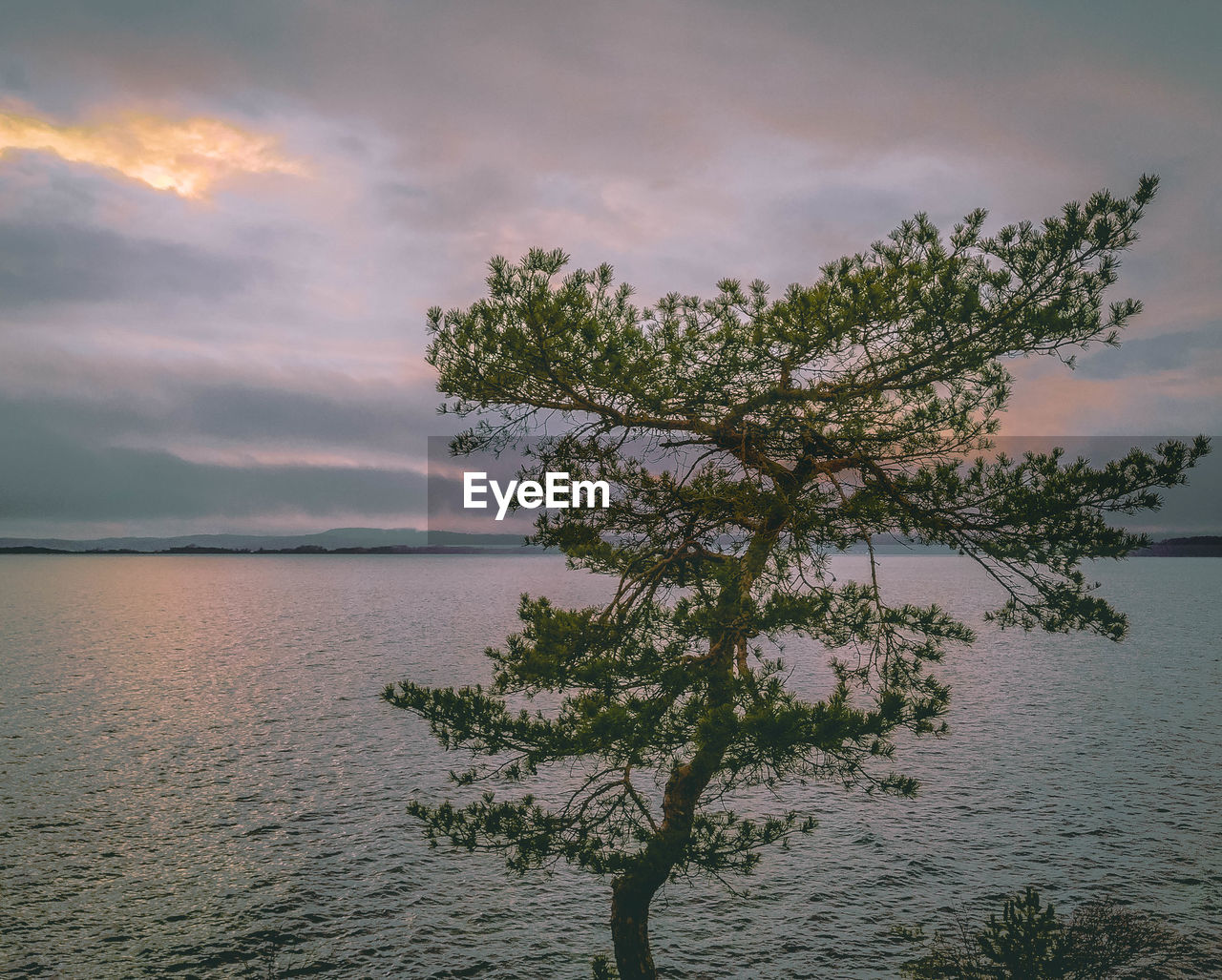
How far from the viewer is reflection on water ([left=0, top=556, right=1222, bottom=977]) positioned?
19625 millimetres

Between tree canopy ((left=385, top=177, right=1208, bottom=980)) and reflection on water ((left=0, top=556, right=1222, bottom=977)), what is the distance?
12183 millimetres

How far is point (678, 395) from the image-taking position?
32.0ft

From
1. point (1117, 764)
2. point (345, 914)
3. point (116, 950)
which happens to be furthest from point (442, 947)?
point (1117, 764)

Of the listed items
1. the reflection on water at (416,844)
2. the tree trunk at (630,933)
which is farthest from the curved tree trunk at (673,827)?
the reflection on water at (416,844)

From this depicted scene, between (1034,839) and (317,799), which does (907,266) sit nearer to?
(1034,839)

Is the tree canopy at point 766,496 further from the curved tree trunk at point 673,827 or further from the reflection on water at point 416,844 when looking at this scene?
the reflection on water at point 416,844

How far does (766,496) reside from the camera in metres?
9.10

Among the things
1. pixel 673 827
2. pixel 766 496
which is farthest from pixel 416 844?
pixel 766 496

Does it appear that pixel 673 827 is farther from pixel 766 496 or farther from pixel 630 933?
pixel 766 496

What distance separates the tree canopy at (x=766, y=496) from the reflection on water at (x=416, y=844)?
40.0 ft

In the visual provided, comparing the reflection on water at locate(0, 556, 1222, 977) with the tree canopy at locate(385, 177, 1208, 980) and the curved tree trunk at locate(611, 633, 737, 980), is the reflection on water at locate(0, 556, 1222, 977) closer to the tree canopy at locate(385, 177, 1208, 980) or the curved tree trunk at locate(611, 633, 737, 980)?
the curved tree trunk at locate(611, 633, 737, 980)

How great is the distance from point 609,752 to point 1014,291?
295 inches

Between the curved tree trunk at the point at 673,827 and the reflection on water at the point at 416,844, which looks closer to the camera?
the curved tree trunk at the point at 673,827

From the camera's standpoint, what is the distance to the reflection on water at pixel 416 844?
19.6 m
